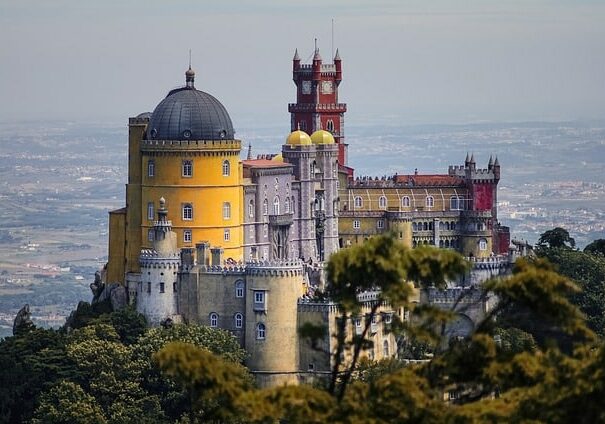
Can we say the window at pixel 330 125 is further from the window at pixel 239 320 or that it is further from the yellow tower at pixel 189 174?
the window at pixel 239 320

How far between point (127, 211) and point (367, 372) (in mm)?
21046

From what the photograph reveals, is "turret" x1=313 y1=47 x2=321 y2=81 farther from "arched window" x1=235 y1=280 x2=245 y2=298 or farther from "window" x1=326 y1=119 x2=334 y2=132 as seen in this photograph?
"arched window" x1=235 y1=280 x2=245 y2=298

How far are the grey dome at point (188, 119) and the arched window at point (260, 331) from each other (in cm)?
1149

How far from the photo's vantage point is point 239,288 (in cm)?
10938

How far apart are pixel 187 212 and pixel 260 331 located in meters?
9.40

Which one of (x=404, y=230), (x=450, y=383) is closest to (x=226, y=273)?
(x=404, y=230)

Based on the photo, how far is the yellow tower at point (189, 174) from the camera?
375 feet

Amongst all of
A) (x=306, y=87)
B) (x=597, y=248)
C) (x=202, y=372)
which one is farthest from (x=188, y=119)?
(x=202, y=372)

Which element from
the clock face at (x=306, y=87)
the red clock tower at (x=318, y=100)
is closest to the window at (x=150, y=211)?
the red clock tower at (x=318, y=100)

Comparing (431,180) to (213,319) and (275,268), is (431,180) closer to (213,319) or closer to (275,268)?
(275,268)

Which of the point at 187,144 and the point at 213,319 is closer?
the point at 213,319

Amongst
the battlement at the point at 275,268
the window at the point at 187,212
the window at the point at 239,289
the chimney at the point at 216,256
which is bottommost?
the window at the point at 239,289

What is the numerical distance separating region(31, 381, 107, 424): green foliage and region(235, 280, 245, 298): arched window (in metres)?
9.16

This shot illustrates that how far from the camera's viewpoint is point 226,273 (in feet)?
360
